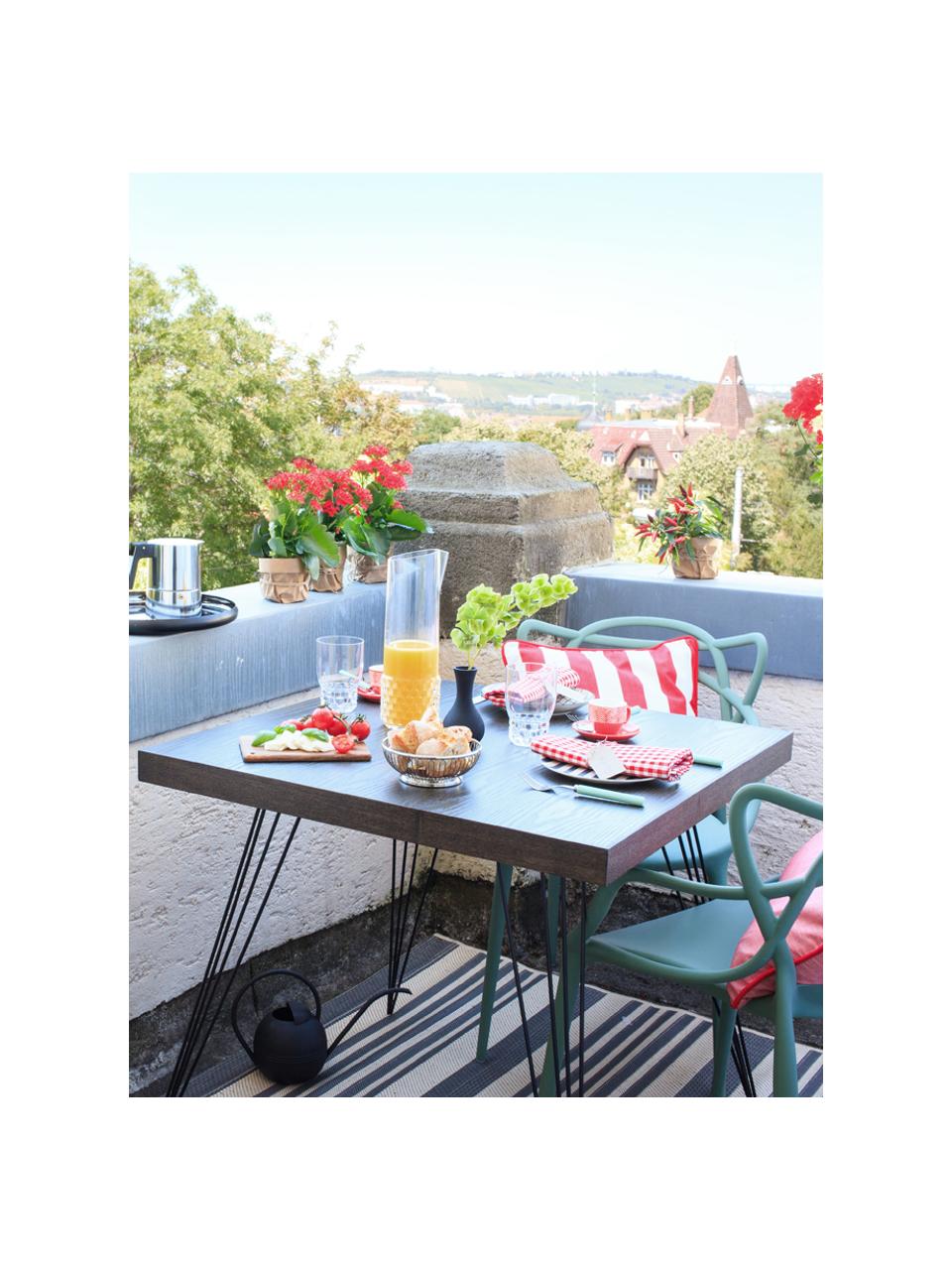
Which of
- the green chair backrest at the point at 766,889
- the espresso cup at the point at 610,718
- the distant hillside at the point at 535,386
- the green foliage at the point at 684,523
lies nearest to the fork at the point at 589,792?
the green chair backrest at the point at 766,889

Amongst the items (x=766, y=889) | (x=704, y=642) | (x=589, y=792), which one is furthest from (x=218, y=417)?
(x=766, y=889)

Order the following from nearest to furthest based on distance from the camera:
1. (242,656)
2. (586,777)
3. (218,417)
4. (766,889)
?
(766,889) → (586,777) → (242,656) → (218,417)

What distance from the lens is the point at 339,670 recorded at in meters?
2.07

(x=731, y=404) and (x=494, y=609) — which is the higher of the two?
(x=731, y=404)

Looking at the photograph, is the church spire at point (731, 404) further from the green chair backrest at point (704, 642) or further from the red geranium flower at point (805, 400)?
the green chair backrest at point (704, 642)

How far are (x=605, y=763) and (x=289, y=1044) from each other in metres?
0.99

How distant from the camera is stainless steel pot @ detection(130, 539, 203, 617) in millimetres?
2289

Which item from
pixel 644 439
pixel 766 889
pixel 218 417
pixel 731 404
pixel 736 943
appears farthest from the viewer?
pixel 218 417

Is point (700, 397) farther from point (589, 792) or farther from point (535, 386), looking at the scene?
point (589, 792)

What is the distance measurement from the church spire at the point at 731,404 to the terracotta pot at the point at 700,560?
481 inches

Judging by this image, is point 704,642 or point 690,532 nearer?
point 704,642

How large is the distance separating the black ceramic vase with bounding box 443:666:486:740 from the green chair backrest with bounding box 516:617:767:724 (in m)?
0.72
